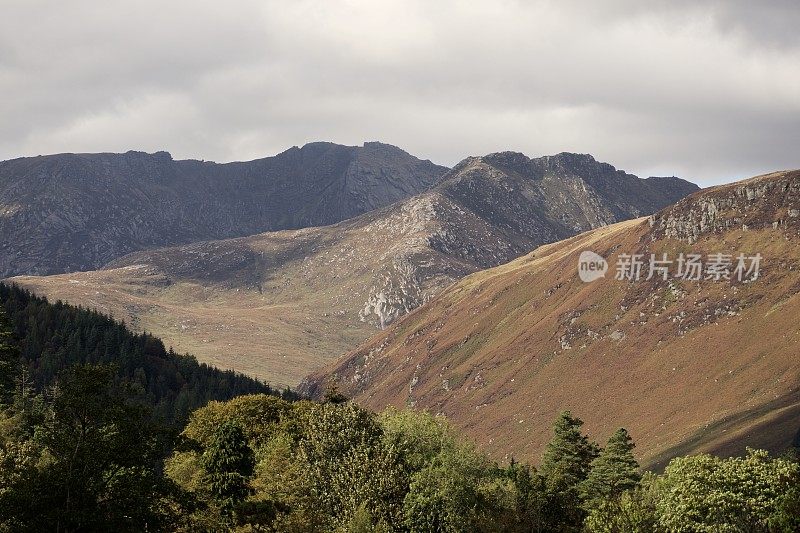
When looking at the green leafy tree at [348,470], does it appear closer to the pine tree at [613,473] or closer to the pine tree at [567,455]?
the pine tree at [613,473]

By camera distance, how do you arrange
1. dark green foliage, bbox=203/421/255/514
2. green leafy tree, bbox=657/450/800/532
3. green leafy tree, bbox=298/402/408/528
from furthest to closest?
dark green foliage, bbox=203/421/255/514 < green leafy tree, bbox=298/402/408/528 < green leafy tree, bbox=657/450/800/532

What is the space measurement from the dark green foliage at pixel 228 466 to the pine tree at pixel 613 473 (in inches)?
1635

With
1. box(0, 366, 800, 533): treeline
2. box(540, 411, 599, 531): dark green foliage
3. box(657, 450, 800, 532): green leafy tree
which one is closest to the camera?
box(0, 366, 800, 533): treeline

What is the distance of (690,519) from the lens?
5538 cm

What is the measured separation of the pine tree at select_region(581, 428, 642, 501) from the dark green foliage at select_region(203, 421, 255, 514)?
136ft

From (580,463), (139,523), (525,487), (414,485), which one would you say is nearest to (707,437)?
(580,463)

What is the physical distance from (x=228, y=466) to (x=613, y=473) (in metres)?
48.0

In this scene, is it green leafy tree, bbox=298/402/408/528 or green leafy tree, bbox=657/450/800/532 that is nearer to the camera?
green leafy tree, bbox=657/450/800/532

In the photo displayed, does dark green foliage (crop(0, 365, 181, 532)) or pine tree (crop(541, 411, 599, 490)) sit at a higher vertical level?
dark green foliage (crop(0, 365, 181, 532))

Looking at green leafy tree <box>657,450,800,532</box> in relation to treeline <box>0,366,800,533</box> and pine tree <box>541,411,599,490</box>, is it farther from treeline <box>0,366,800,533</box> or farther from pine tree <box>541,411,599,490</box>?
pine tree <box>541,411,599,490</box>

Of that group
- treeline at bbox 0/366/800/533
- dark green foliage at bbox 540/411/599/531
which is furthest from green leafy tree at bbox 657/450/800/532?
dark green foliage at bbox 540/411/599/531

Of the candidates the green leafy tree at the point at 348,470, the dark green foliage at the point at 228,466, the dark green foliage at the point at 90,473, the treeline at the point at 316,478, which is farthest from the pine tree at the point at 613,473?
the dark green foliage at the point at 90,473

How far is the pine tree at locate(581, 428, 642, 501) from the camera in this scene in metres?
97.3

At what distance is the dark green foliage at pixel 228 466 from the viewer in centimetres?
7138
